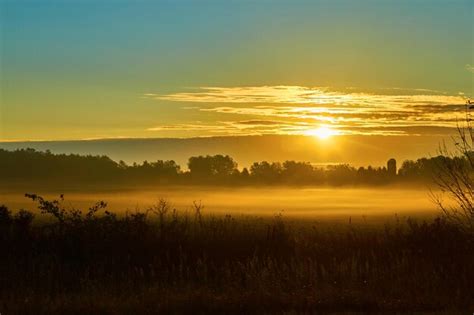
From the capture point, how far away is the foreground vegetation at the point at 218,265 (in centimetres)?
1563

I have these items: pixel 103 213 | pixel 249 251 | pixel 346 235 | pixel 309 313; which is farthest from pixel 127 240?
pixel 309 313

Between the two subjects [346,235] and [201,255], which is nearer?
[201,255]

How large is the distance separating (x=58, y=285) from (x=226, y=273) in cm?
449

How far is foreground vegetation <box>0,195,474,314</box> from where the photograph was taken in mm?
15633

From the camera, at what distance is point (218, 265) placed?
71.1 feet

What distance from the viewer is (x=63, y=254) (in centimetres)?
2211

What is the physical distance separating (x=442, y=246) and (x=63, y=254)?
39.1 ft

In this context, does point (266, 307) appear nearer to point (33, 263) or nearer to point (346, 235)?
point (33, 263)

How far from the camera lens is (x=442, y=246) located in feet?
74.3

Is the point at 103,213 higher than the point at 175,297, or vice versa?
the point at 103,213

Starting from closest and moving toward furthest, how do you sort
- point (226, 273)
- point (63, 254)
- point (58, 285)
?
point (58, 285) < point (226, 273) < point (63, 254)

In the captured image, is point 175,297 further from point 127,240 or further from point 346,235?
point 346,235

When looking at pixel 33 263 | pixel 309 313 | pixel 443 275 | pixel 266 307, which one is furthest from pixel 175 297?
pixel 443 275

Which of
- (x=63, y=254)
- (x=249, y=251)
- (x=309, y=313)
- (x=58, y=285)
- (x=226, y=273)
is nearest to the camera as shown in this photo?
(x=309, y=313)
